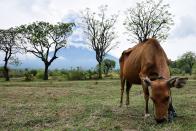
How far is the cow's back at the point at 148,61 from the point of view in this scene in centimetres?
1243

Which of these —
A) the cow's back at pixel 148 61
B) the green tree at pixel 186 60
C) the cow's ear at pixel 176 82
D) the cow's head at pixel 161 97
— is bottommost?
the cow's head at pixel 161 97

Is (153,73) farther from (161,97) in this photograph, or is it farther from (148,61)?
(161,97)

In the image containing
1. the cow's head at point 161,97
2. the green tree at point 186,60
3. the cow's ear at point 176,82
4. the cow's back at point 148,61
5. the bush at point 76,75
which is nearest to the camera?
the cow's head at point 161,97

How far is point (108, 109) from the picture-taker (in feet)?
49.9

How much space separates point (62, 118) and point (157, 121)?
360 cm

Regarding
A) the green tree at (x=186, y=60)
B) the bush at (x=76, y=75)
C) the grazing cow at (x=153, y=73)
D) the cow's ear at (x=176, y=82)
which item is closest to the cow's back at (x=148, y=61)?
the grazing cow at (x=153, y=73)

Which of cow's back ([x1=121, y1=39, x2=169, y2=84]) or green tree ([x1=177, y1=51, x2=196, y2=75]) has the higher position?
green tree ([x1=177, y1=51, x2=196, y2=75])

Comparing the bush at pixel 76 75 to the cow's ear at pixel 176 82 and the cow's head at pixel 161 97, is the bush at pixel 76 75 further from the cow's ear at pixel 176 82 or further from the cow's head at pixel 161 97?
the cow's head at pixel 161 97

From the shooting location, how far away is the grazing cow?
10.8m

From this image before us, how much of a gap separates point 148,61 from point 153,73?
451 mm

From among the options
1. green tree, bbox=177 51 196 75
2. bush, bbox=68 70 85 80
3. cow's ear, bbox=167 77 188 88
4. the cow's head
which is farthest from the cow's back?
green tree, bbox=177 51 196 75

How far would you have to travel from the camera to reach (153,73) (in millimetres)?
12508

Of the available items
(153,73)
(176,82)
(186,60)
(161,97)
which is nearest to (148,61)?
(153,73)

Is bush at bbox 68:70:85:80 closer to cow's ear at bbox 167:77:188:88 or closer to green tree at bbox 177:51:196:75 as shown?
green tree at bbox 177:51:196:75
